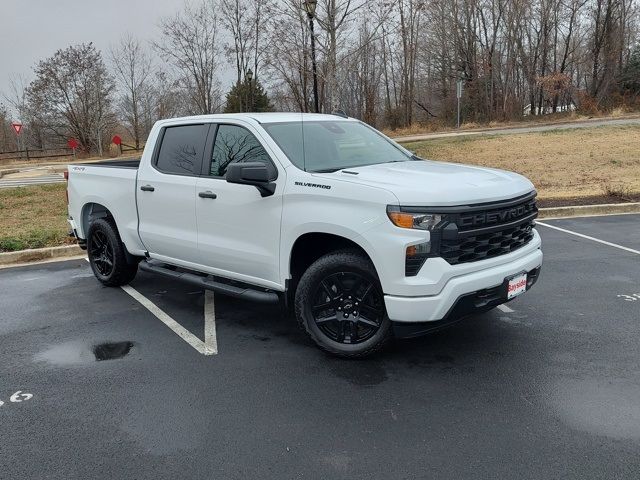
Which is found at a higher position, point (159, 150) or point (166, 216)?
point (159, 150)

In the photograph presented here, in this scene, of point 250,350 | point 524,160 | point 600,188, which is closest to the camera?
point 250,350

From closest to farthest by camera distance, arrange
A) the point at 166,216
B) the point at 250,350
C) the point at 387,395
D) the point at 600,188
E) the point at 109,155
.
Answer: the point at 387,395, the point at 250,350, the point at 166,216, the point at 600,188, the point at 109,155

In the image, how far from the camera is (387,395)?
3.75 m

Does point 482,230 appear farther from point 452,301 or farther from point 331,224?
point 331,224

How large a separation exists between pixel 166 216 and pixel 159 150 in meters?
0.75

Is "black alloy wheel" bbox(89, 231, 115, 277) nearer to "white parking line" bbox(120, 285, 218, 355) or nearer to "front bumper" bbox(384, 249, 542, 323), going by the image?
"white parking line" bbox(120, 285, 218, 355)

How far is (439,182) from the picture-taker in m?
3.98

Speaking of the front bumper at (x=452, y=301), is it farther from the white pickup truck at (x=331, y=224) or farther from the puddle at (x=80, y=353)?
the puddle at (x=80, y=353)

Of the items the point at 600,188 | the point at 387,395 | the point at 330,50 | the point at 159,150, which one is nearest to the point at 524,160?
the point at 600,188

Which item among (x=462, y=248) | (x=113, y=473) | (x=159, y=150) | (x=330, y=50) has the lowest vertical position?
(x=113, y=473)

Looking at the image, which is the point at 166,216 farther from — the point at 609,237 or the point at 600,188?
the point at 600,188

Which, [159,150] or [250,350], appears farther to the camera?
[159,150]

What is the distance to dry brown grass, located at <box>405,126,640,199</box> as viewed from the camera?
12.8 m

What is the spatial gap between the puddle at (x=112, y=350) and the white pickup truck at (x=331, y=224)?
84cm
